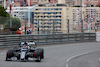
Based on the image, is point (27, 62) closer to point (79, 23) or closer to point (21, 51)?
point (21, 51)

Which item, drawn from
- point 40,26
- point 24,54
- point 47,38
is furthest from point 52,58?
point 40,26

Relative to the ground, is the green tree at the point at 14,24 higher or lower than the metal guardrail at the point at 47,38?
higher

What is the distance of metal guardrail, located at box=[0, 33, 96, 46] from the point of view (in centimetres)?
2310

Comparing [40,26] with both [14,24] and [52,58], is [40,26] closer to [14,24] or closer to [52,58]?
[14,24]

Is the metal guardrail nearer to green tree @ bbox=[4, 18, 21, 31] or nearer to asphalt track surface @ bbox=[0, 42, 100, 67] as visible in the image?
green tree @ bbox=[4, 18, 21, 31]

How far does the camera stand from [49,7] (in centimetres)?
12988

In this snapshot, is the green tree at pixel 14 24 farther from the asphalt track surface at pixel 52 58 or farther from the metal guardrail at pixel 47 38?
the asphalt track surface at pixel 52 58

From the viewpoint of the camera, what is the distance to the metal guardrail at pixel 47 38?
2310cm

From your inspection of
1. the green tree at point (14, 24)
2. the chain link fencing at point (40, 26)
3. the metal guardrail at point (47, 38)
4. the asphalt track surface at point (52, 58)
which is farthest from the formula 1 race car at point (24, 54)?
the green tree at point (14, 24)

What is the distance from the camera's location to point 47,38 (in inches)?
1010

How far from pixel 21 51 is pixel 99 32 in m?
15.1

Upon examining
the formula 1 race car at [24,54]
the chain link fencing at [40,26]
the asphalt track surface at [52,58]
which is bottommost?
the asphalt track surface at [52,58]

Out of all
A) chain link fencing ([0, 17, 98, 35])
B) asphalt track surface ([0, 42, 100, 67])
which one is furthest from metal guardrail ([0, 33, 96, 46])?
asphalt track surface ([0, 42, 100, 67])

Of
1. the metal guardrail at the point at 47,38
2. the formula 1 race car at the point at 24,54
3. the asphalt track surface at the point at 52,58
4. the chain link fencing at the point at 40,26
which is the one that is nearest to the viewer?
the asphalt track surface at the point at 52,58
